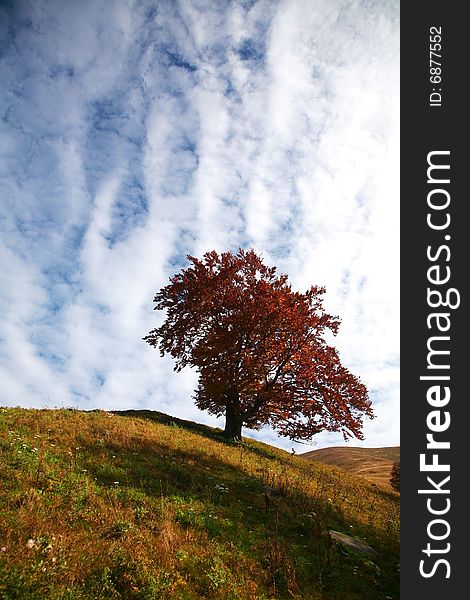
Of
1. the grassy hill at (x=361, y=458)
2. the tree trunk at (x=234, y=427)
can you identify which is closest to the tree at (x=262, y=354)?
the tree trunk at (x=234, y=427)

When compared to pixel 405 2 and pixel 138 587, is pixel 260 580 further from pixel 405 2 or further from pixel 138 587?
pixel 405 2

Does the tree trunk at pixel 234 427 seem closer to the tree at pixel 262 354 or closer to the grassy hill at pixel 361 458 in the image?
the tree at pixel 262 354

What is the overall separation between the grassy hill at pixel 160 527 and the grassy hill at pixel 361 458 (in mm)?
38061

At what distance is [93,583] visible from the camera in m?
6.13

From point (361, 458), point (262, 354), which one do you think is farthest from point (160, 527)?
point (361, 458)

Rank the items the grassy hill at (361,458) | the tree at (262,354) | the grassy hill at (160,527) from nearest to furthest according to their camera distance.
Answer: the grassy hill at (160,527)
the tree at (262,354)
the grassy hill at (361,458)

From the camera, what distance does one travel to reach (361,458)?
221 ft

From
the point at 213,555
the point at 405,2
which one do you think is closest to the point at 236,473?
the point at 213,555

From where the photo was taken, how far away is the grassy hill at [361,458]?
53412 millimetres

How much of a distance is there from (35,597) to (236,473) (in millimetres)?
11361

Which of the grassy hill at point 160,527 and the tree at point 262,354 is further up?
the tree at point 262,354

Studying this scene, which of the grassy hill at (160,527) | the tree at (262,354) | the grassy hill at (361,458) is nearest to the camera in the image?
the grassy hill at (160,527)

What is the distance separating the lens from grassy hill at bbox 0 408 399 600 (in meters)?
6.39

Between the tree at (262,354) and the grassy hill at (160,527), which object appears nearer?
the grassy hill at (160,527)
